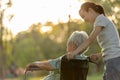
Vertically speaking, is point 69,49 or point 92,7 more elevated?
point 92,7

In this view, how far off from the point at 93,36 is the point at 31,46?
57.5m

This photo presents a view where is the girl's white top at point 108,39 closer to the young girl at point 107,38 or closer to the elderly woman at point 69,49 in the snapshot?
→ the young girl at point 107,38

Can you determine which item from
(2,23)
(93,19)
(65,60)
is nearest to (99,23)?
(93,19)

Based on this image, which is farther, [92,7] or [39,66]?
[92,7]

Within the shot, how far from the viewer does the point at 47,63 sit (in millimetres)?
5461

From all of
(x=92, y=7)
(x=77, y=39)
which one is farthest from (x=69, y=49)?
(x=92, y=7)

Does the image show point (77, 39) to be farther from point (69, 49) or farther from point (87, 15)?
point (87, 15)

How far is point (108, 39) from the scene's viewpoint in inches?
216

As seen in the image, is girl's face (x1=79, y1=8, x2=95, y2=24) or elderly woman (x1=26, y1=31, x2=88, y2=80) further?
girl's face (x1=79, y1=8, x2=95, y2=24)

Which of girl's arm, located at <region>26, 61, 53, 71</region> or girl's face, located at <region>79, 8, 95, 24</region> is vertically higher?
girl's face, located at <region>79, 8, 95, 24</region>

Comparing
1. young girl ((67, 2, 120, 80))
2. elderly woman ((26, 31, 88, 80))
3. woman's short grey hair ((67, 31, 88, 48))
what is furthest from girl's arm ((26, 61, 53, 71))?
young girl ((67, 2, 120, 80))

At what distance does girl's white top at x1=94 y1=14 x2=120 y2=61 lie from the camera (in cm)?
546

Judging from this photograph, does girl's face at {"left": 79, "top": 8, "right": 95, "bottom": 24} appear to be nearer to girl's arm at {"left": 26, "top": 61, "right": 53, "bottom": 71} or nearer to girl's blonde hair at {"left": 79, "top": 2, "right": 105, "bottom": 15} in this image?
girl's blonde hair at {"left": 79, "top": 2, "right": 105, "bottom": 15}

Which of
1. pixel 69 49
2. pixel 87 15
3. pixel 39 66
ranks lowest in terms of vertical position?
pixel 39 66
